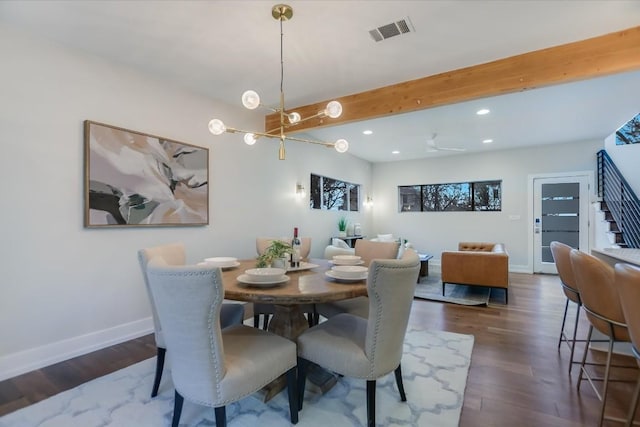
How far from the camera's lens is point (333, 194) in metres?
6.71

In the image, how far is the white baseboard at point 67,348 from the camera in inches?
91.6

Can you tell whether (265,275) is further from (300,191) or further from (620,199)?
(620,199)

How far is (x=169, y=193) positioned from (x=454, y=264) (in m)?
4.03

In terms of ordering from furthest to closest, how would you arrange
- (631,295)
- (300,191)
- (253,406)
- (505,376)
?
(300,191) → (505,376) → (253,406) → (631,295)

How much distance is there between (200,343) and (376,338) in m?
0.86

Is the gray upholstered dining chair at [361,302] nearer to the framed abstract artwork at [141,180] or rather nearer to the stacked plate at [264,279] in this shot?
the stacked plate at [264,279]

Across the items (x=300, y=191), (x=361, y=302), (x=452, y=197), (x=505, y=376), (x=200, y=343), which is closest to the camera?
(x=200, y=343)

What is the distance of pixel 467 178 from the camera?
7.30 m

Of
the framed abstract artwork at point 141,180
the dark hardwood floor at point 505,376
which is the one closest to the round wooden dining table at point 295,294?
the dark hardwood floor at point 505,376

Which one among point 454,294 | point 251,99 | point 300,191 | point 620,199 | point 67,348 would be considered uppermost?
point 251,99

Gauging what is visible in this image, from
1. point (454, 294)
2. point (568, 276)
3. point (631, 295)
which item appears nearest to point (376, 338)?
point (631, 295)

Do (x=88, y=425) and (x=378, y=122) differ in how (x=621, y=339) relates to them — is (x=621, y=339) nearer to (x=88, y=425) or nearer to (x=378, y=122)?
(x=88, y=425)

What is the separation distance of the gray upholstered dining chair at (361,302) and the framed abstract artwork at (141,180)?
1.90m

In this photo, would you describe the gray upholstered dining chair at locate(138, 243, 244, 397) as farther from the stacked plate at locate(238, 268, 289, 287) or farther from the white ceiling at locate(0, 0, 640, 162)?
the white ceiling at locate(0, 0, 640, 162)
